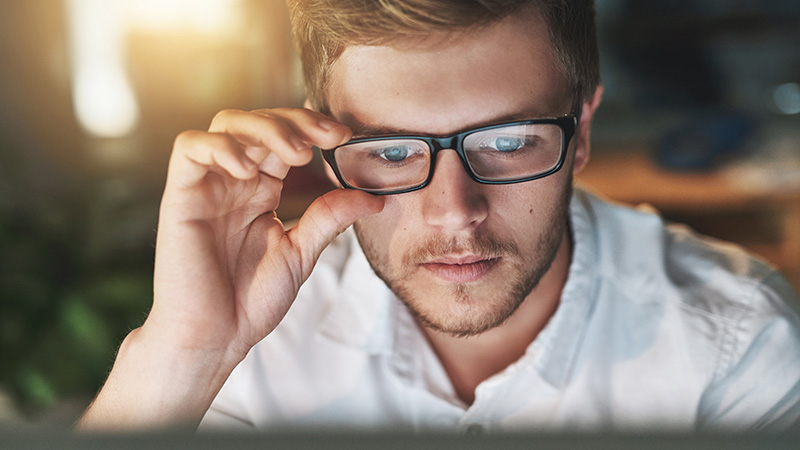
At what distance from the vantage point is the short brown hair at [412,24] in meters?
0.97

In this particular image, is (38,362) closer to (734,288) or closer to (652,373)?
(652,373)

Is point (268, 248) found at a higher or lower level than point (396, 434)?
lower

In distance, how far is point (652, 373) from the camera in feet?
4.10

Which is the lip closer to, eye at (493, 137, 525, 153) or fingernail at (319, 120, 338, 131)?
eye at (493, 137, 525, 153)

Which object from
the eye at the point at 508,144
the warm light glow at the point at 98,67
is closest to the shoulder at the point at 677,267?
the eye at the point at 508,144

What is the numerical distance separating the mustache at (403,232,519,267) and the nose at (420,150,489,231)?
0.03m

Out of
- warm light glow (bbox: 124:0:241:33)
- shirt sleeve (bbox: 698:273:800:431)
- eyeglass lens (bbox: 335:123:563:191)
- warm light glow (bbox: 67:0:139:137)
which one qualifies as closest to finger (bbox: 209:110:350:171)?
eyeglass lens (bbox: 335:123:563:191)

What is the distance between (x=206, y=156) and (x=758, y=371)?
978 millimetres

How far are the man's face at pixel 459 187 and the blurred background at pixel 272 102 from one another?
1.64 meters

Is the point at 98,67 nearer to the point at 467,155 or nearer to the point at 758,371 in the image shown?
the point at 467,155

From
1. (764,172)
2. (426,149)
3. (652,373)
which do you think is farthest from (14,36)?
(764,172)

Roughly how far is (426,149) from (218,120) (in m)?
0.29

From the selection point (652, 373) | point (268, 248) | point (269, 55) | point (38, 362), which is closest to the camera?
point (268, 248)

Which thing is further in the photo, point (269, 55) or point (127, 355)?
point (269, 55)
